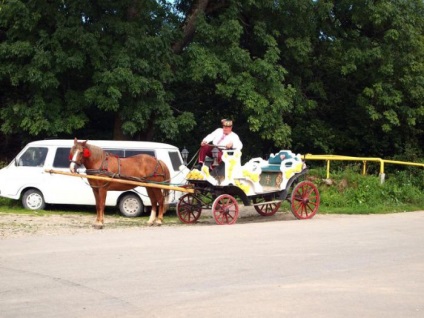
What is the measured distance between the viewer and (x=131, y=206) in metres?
19.6

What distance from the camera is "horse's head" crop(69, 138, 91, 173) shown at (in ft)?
51.0

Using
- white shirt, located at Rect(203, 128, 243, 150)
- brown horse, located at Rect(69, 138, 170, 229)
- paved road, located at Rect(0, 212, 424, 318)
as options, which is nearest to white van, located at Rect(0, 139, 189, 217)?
brown horse, located at Rect(69, 138, 170, 229)

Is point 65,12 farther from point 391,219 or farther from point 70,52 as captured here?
point 391,219

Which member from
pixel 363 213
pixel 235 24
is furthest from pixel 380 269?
pixel 235 24

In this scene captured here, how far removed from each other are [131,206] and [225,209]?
4.17m

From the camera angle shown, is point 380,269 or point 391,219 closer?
point 380,269

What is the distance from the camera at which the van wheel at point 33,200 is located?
65.6 ft

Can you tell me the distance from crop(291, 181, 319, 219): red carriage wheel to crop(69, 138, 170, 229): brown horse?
10.5ft

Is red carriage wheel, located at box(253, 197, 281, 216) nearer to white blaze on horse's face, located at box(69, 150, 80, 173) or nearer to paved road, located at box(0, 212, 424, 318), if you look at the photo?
paved road, located at box(0, 212, 424, 318)

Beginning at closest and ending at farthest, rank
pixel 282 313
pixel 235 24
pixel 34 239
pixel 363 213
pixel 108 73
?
pixel 282 313 < pixel 34 239 < pixel 363 213 < pixel 108 73 < pixel 235 24

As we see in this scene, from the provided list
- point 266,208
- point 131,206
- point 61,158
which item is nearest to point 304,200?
point 266,208

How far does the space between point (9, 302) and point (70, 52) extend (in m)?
16.7

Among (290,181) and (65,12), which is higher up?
(65,12)

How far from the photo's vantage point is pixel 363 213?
19531 millimetres
